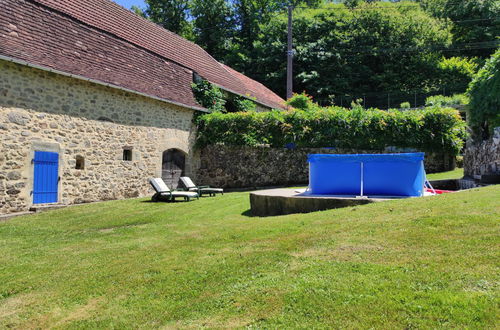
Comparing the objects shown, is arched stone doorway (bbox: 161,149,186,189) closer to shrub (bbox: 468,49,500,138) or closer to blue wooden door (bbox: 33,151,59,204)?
blue wooden door (bbox: 33,151,59,204)

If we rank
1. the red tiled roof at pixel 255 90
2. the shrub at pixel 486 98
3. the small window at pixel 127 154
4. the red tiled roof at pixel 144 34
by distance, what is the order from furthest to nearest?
the red tiled roof at pixel 255 90
the red tiled roof at pixel 144 34
the small window at pixel 127 154
the shrub at pixel 486 98

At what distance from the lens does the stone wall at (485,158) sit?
9.84 meters

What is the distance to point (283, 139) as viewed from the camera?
16.0 meters

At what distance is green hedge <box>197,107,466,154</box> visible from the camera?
15.5 m

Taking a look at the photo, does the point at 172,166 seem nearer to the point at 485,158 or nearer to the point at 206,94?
the point at 206,94

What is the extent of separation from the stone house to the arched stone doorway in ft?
0.14

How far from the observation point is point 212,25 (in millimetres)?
39250

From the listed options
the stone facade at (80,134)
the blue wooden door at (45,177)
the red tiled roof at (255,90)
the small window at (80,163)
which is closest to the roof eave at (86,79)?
the stone facade at (80,134)

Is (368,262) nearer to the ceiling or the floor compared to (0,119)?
nearer to the floor

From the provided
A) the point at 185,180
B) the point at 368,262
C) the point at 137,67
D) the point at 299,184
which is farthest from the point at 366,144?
the point at 368,262

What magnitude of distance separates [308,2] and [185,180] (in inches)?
1556

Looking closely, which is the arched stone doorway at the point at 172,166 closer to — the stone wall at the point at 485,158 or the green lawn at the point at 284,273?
the green lawn at the point at 284,273

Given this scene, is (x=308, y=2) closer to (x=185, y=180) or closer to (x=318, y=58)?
(x=318, y=58)

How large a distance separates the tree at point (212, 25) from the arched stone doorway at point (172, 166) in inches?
982
